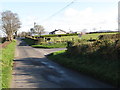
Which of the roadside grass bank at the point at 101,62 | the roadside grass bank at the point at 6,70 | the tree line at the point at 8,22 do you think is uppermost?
the tree line at the point at 8,22

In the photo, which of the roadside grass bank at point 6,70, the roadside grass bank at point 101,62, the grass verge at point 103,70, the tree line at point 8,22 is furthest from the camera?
the tree line at point 8,22

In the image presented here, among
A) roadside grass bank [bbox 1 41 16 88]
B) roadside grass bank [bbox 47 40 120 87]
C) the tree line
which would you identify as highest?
the tree line

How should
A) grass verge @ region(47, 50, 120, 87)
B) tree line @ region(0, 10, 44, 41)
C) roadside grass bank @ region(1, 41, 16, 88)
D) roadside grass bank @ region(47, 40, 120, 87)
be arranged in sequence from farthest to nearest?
1. tree line @ region(0, 10, 44, 41)
2. roadside grass bank @ region(1, 41, 16, 88)
3. roadside grass bank @ region(47, 40, 120, 87)
4. grass verge @ region(47, 50, 120, 87)

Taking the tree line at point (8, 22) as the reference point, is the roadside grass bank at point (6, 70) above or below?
below

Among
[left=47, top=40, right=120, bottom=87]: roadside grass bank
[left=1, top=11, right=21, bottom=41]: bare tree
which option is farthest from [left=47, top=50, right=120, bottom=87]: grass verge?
[left=1, top=11, right=21, bottom=41]: bare tree

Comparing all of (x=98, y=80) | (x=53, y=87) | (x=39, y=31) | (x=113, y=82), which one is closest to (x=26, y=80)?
(x=53, y=87)

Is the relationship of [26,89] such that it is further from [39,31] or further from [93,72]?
[39,31]

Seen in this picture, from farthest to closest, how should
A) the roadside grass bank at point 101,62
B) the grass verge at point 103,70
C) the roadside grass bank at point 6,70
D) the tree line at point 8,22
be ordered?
the tree line at point 8,22 < the roadside grass bank at point 6,70 < the roadside grass bank at point 101,62 < the grass verge at point 103,70

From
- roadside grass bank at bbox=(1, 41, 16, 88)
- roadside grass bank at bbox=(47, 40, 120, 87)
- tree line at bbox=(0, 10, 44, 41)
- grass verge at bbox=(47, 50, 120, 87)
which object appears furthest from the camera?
tree line at bbox=(0, 10, 44, 41)

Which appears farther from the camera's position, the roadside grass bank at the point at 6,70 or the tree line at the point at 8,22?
the tree line at the point at 8,22

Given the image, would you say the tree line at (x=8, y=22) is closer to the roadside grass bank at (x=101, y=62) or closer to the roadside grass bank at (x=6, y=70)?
the roadside grass bank at (x=6, y=70)

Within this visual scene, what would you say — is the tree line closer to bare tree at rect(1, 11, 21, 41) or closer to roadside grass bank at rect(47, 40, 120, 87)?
bare tree at rect(1, 11, 21, 41)

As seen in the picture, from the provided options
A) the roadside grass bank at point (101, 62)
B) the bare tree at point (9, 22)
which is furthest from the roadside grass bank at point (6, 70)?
the bare tree at point (9, 22)

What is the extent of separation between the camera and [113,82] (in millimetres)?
9047
